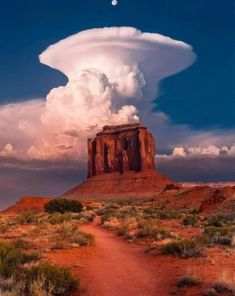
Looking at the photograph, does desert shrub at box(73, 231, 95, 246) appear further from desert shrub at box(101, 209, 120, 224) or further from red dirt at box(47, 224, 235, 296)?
desert shrub at box(101, 209, 120, 224)

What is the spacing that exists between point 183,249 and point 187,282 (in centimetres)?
548

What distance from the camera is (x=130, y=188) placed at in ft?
461

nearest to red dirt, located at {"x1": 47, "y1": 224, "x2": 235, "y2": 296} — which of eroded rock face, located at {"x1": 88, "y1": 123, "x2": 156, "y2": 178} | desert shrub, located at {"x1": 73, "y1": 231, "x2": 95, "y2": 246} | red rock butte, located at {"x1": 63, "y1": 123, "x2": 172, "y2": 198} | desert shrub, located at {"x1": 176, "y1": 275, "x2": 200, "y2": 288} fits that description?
desert shrub, located at {"x1": 176, "y1": 275, "x2": 200, "y2": 288}

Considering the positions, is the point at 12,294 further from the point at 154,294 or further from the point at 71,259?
the point at 71,259

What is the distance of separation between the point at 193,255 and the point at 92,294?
236 inches

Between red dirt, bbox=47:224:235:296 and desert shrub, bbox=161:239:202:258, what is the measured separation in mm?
378

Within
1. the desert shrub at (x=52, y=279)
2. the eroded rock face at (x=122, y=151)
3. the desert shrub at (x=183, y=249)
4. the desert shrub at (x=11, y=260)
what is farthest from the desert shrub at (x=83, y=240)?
the eroded rock face at (x=122, y=151)

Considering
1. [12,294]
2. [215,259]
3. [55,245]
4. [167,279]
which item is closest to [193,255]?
[215,259]

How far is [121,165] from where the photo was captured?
15988cm

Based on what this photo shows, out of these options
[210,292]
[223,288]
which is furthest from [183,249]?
[210,292]

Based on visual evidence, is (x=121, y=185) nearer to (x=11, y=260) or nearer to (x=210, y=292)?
(x=11, y=260)

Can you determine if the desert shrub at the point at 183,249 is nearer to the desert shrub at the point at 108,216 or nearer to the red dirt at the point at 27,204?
the desert shrub at the point at 108,216

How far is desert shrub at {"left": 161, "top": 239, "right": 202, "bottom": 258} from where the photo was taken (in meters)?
16.4

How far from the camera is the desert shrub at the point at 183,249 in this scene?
53.7 ft
